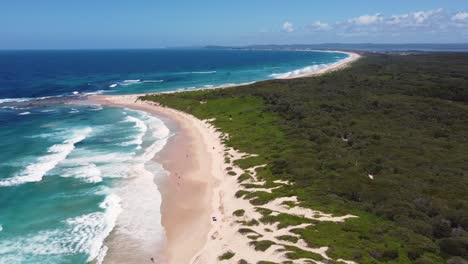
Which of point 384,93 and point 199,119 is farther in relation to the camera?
point 384,93

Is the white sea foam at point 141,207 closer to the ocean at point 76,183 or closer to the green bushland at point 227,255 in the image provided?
the ocean at point 76,183

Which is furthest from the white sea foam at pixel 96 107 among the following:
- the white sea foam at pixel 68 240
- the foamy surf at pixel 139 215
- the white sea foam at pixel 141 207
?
the white sea foam at pixel 68 240

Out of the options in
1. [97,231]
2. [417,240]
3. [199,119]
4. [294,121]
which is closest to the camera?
[417,240]

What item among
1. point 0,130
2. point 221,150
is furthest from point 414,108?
point 0,130

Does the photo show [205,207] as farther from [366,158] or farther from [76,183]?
[366,158]

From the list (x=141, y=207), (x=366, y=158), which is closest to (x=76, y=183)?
(x=141, y=207)

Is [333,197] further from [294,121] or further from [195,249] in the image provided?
[294,121]

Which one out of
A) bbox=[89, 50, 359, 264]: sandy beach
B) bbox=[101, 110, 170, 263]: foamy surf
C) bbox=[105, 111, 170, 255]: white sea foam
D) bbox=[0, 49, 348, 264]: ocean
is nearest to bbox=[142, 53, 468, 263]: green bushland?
bbox=[89, 50, 359, 264]: sandy beach
